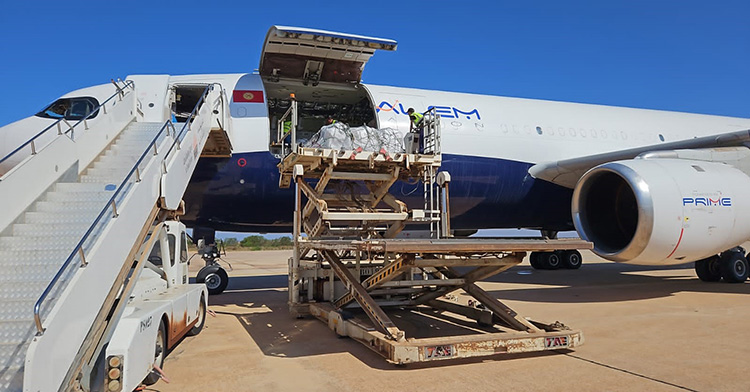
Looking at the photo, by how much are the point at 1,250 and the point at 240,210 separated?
5235mm

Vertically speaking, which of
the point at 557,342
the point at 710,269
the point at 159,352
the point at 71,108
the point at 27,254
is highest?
the point at 71,108

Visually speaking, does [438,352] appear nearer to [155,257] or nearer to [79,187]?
[155,257]

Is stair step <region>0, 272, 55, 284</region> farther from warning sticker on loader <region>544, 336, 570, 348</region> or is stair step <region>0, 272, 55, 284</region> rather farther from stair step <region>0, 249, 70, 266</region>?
warning sticker on loader <region>544, 336, 570, 348</region>

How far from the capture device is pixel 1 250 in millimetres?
4309

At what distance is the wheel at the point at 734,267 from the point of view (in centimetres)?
1074

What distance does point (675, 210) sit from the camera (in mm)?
7391

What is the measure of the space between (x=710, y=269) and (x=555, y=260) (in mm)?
5407

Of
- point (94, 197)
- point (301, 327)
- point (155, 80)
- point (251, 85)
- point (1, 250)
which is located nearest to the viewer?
point (1, 250)

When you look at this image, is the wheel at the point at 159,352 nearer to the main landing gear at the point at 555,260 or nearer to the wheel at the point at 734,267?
the wheel at the point at 734,267

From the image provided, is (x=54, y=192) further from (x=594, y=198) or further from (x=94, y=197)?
(x=594, y=198)

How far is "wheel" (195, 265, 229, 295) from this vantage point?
9.74 metres

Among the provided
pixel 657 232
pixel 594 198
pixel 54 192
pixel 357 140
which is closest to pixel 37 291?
pixel 54 192

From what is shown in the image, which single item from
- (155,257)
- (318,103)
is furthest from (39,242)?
(318,103)

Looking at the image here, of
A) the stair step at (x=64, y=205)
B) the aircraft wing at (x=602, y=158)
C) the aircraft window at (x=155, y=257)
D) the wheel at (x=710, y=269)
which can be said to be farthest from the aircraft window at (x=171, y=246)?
the wheel at (x=710, y=269)
